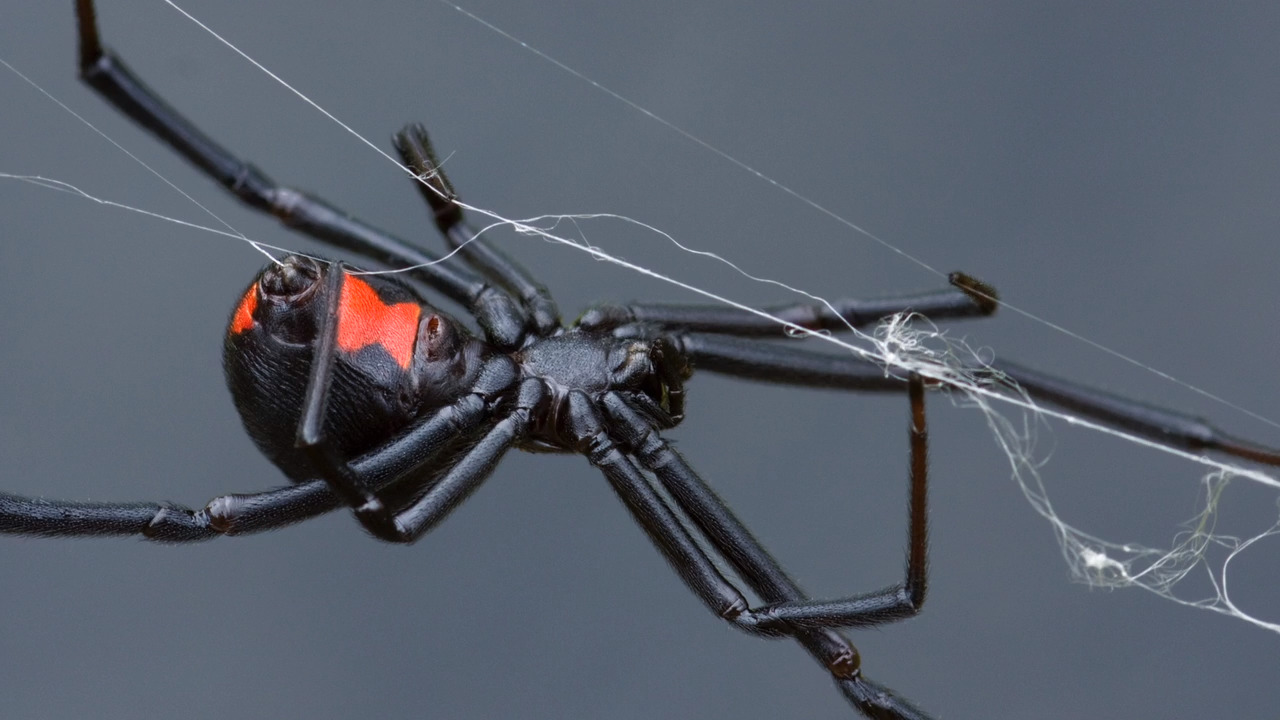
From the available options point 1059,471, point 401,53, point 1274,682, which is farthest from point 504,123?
point 1274,682

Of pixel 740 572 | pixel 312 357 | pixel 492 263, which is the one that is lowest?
pixel 740 572

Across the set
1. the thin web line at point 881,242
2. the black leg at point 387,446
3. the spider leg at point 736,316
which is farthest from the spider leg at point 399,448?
the thin web line at point 881,242

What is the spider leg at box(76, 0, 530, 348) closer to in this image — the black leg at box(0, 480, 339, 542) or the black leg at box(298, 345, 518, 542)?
the black leg at box(298, 345, 518, 542)

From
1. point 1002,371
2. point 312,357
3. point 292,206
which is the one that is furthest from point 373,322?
point 1002,371

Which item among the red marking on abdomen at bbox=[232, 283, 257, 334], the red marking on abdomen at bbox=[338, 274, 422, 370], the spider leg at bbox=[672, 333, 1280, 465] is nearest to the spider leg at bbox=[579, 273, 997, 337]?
the spider leg at bbox=[672, 333, 1280, 465]

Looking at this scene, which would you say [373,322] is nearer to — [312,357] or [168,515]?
[312,357]

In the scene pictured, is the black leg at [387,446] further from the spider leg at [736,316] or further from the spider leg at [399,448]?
the spider leg at [736,316]
